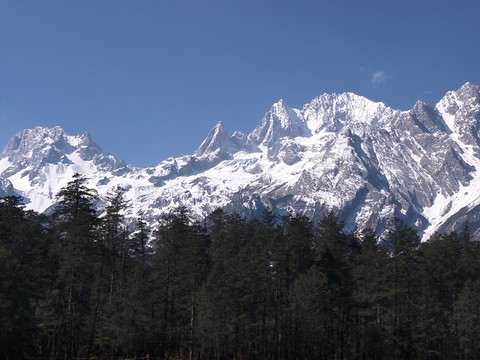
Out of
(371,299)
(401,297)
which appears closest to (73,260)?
(371,299)

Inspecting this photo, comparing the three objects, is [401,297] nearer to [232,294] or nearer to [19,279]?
[232,294]

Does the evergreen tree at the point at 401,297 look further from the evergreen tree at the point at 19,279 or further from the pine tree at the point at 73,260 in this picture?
the evergreen tree at the point at 19,279

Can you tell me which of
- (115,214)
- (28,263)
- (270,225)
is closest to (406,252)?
(270,225)

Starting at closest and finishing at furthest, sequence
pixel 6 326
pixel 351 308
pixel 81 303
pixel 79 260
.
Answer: pixel 6 326 < pixel 79 260 < pixel 81 303 < pixel 351 308

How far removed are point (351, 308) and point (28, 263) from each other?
38.0m

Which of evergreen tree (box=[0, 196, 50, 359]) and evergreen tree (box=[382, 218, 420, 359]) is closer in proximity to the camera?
evergreen tree (box=[0, 196, 50, 359])

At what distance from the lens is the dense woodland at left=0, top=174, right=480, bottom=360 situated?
55.3 meters

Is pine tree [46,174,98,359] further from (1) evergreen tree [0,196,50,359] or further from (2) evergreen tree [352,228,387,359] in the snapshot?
(2) evergreen tree [352,228,387,359]

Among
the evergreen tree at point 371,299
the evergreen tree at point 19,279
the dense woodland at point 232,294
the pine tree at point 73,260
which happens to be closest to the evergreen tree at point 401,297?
the dense woodland at point 232,294

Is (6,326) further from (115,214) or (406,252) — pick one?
(406,252)

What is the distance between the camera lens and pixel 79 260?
52.0m

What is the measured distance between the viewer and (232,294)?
185 ft

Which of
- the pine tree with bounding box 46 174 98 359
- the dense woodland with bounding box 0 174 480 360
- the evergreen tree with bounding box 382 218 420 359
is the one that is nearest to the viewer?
the pine tree with bounding box 46 174 98 359

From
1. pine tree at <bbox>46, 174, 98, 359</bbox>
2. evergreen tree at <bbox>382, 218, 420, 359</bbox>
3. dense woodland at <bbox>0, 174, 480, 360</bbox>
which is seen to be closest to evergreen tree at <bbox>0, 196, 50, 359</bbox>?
dense woodland at <bbox>0, 174, 480, 360</bbox>
